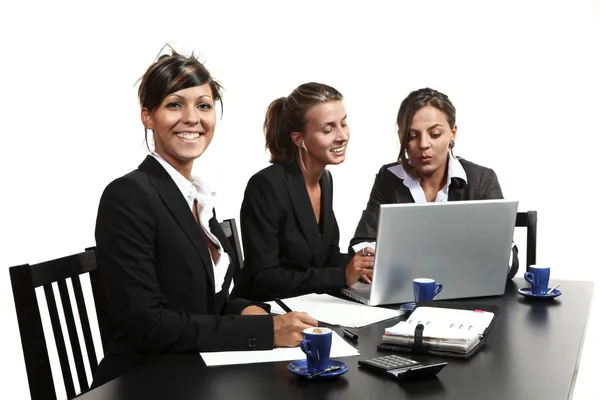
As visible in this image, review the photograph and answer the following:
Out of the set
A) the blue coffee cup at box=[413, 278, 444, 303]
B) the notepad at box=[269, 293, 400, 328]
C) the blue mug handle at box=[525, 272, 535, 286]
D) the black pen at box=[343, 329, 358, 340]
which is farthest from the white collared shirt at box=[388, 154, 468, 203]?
the black pen at box=[343, 329, 358, 340]

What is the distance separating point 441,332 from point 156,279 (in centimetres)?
66

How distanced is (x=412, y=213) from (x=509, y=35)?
2.76 metres

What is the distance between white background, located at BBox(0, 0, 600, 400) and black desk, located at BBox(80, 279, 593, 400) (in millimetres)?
2621

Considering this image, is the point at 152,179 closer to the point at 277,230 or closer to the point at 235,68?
the point at 277,230

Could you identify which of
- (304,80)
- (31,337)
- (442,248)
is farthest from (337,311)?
(304,80)

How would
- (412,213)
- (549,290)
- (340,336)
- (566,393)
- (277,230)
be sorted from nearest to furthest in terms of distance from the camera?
(566,393) < (340,336) < (412,213) < (549,290) < (277,230)

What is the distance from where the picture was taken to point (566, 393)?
136 centimetres

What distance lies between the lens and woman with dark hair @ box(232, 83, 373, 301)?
2281mm

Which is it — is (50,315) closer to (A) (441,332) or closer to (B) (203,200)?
(B) (203,200)

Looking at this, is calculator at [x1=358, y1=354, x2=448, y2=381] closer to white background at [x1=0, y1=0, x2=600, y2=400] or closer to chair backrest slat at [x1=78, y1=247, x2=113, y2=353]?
chair backrest slat at [x1=78, y1=247, x2=113, y2=353]

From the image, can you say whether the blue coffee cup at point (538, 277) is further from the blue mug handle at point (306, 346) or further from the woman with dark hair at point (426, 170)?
the blue mug handle at point (306, 346)

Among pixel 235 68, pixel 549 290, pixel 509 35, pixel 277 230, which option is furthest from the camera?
pixel 235 68

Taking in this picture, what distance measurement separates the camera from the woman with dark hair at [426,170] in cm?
258

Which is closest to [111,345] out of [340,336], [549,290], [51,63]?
[340,336]
